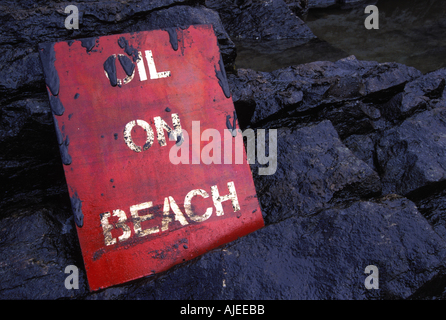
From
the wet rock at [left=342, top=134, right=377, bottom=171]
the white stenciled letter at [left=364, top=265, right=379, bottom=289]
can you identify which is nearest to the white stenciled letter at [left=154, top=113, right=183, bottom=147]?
the white stenciled letter at [left=364, top=265, right=379, bottom=289]

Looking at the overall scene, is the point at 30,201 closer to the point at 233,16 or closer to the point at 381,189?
the point at 381,189

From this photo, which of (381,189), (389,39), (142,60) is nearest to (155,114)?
(142,60)

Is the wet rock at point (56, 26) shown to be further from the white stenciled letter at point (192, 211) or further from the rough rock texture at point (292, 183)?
the white stenciled letter at point (192, 211)

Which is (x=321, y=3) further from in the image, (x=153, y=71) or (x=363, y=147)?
(x=153, y=71)

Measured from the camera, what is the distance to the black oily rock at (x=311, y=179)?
1861 millimetres

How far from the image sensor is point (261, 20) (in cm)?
424

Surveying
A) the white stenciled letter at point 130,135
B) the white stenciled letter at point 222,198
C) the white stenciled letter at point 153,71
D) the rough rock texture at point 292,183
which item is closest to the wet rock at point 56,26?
the rough rock texture at point 292,183

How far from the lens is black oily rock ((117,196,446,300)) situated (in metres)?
1.43

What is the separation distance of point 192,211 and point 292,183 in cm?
65

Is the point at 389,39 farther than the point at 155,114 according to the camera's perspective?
Yes

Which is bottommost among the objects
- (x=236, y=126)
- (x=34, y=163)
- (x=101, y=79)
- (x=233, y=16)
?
(x=34, y=163)

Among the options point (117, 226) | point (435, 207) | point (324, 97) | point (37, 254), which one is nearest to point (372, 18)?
point (324, 97)

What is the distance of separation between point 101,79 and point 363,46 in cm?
329

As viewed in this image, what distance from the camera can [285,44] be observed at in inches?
156
